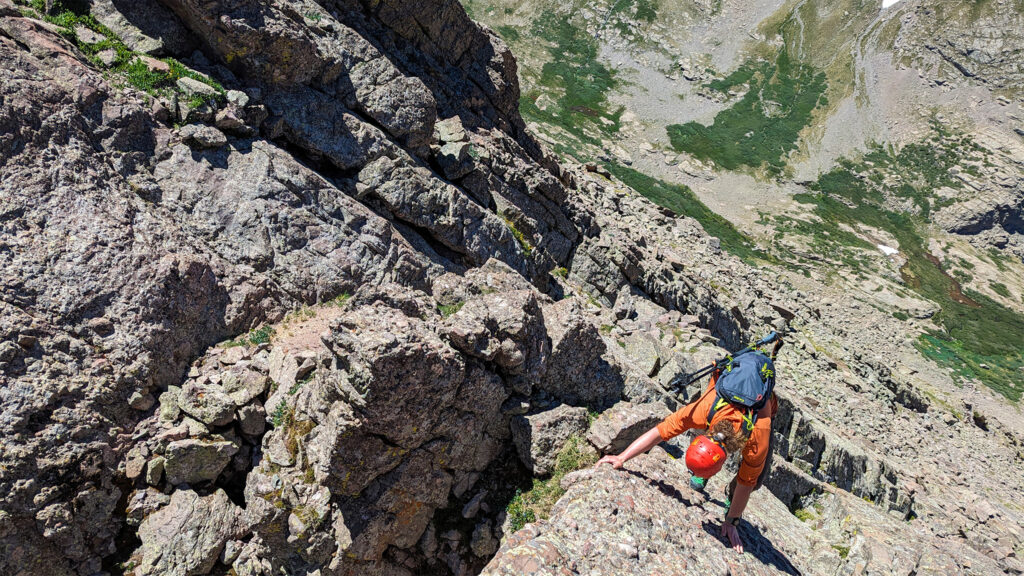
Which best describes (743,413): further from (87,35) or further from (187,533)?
(87,35)

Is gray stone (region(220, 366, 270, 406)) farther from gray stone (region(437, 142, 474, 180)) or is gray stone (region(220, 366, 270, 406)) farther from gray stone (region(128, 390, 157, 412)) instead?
gray stone (region(437, 142, 474, 180))

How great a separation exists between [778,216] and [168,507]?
103m

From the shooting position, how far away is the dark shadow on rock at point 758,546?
10.0 meters

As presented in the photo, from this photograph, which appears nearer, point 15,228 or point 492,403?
point 15,228

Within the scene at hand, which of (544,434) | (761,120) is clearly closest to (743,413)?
(544,434)

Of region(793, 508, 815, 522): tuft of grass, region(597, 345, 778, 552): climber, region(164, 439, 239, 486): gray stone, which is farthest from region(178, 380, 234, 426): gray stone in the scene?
region(793, 508, 815, 522): tuft of grass

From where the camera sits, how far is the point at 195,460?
960 cm

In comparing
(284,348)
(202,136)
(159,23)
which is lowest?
(284,348)

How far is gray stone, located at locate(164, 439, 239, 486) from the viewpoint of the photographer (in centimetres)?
948

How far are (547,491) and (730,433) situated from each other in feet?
13.2

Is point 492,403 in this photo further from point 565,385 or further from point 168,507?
point 168,507

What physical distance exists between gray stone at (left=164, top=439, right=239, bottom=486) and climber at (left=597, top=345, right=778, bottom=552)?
7979mm

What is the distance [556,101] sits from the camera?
359 feet

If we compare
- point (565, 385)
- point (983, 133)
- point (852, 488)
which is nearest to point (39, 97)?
point (565, 385)
